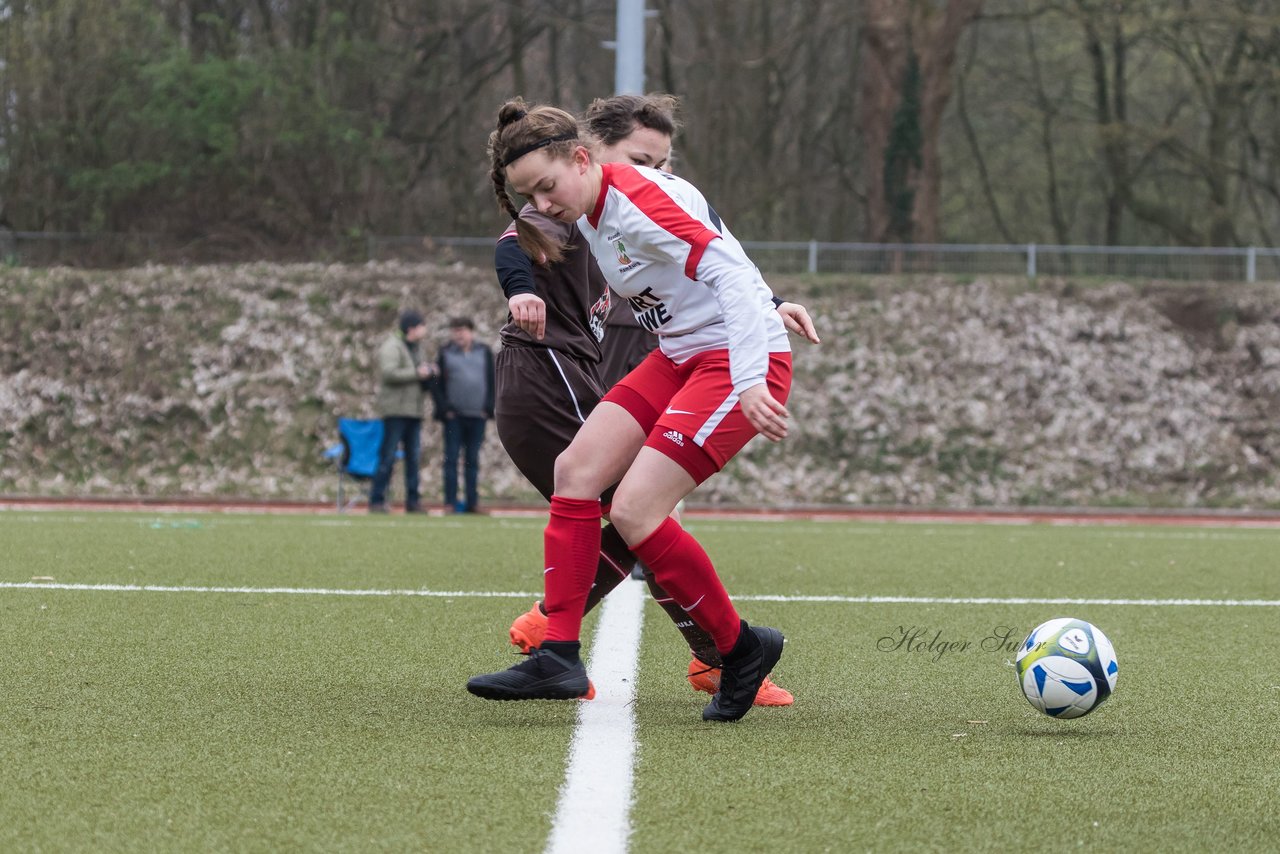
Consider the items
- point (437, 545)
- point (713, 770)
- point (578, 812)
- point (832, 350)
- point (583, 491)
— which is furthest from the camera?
point (832, 350)

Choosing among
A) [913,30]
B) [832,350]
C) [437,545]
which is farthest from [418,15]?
[437,545]

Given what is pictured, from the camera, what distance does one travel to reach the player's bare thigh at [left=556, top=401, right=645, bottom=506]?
4148 millimetres

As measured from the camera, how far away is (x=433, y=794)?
3100 mm

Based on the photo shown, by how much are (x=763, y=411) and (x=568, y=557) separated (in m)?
0.79

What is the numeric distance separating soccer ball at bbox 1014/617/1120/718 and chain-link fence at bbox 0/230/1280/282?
18.7 metres

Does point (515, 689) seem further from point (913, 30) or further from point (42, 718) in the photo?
point (913, 30)

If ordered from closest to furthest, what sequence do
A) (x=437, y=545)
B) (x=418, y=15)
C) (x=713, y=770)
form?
(x=713, y=770)
(x=437, y=545)
(x=418, y=15)

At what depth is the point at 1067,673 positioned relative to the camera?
4023mm

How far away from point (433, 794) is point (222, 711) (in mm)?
1147

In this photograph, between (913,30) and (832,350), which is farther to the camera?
(913,30)

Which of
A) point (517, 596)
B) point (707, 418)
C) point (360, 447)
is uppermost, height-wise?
point (707, 418)

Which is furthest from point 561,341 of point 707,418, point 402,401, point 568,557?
point 402,401

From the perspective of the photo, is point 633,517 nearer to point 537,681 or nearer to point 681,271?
point 537,681

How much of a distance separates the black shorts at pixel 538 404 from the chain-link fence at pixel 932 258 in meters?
17.9
